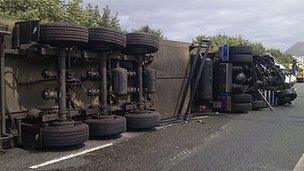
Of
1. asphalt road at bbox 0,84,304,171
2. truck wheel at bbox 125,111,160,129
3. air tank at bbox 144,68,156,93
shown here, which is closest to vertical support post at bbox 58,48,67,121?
asphalt road at bbox 0,84,304,171

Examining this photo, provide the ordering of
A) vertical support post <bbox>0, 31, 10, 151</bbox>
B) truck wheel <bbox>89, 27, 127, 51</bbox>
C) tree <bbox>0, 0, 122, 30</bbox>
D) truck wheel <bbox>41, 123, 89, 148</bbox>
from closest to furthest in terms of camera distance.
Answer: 1. vertical support post <bbox>0, 31, 10, 151</bbox>
2. truck wheel <bbox>41, 123, 89, 148</bbox>
3. truck wheel <bbox>89, 27, 127, 51</bbox>
4. tree <bbox>0, 0, 122, 30</bbox>

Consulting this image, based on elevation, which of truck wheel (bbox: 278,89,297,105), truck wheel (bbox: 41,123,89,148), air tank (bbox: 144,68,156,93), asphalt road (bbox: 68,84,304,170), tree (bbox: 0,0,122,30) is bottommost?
asphalt road (bbox: 68,84,304,170)

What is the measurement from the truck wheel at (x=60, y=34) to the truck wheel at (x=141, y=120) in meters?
2.27

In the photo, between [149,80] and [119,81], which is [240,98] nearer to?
[149,80]

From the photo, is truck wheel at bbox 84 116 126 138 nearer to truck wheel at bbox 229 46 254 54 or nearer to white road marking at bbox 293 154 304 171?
white road marking at bbox 293 154 304 171

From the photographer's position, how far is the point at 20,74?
22.3 feet

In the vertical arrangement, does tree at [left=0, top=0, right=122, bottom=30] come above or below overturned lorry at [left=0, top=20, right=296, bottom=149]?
above

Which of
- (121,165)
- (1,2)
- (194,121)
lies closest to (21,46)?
(121,165)

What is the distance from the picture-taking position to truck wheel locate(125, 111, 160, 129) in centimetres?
836

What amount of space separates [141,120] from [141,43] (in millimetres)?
1462

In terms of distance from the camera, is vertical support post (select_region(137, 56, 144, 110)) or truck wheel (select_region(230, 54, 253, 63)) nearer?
vertical support post (select_region(137, 56, 144, 110))

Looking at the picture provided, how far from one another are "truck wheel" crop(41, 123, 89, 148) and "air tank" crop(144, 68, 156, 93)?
283cm

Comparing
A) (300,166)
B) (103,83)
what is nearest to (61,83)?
(103,83)

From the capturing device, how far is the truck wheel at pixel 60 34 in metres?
6.45
